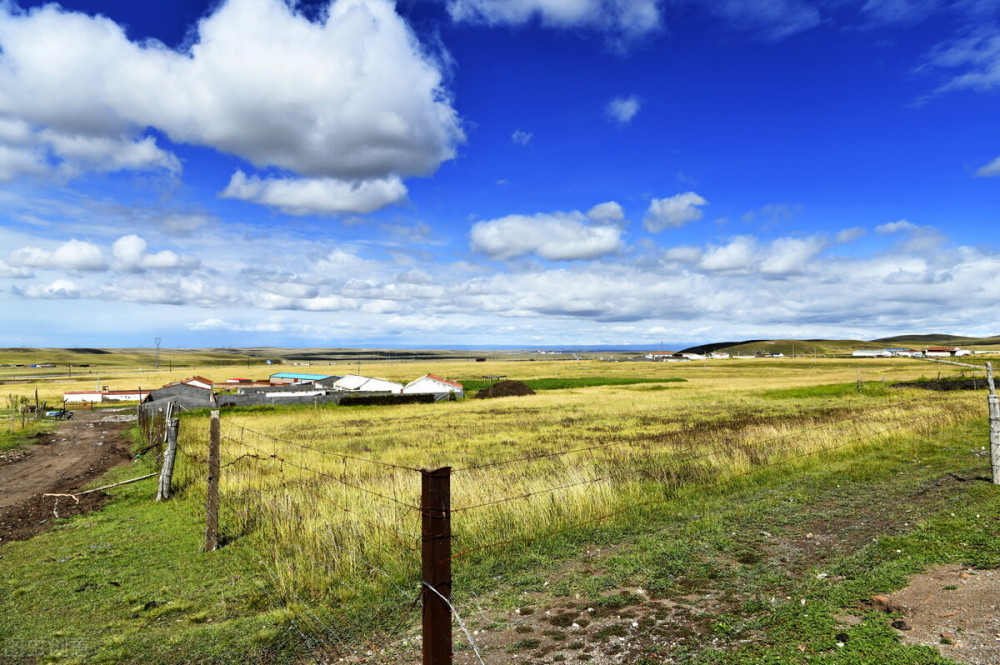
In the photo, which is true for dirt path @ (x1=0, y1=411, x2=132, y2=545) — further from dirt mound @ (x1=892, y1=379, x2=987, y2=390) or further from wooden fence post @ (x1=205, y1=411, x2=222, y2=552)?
dirt mound @ (x1=892, y1=379, x2=987, y2=390)

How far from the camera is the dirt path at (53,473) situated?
13609 millimetres

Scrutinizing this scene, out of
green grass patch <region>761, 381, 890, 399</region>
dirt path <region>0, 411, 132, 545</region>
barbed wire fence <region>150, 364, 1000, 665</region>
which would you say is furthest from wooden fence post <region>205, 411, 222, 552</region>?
green grass patch <region>761, 381, 890, 399</region>

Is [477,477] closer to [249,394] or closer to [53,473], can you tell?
[53,473]

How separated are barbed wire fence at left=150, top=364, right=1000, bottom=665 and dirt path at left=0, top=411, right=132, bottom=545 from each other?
317cm

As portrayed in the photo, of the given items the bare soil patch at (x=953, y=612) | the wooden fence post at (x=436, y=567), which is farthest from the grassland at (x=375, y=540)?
the wooden fence post at (x=436, y=567)

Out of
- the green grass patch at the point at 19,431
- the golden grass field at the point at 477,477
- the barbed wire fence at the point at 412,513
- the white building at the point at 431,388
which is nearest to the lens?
the barbed wire fence at the point at 412,513

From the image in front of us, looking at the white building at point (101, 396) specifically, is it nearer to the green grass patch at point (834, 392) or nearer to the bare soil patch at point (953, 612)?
the green grass patch at point (834, 392)

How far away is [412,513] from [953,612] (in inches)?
310

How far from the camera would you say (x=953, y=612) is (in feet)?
19.3

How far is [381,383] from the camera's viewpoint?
70.4 meters

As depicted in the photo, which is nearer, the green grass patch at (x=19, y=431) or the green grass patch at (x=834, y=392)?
the green grass patch at (x=19, y=431)

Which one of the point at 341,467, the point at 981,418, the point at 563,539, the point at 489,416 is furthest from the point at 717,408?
the point at 563,539

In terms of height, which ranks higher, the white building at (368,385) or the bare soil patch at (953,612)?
the bare soil patch at (953,612)

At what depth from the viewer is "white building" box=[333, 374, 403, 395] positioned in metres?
68.4
